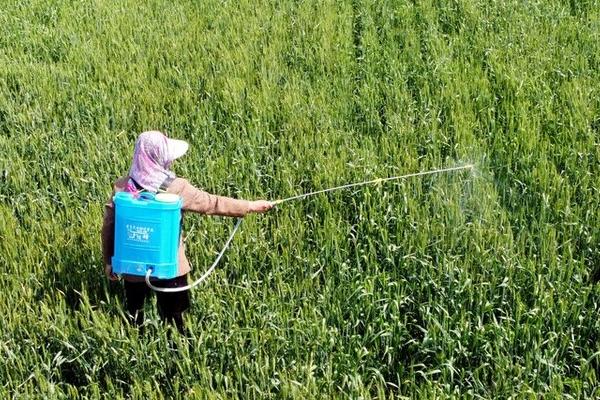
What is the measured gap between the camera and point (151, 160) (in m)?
2.78

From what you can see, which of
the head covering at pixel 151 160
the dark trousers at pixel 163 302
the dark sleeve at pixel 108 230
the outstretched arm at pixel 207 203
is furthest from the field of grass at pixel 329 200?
the head covering at pixel 151 160

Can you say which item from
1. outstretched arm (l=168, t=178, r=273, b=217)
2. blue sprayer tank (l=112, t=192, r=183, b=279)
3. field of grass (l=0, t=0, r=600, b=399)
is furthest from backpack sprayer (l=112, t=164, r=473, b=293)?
field of grass (l=0, t=0, r=600, b=399)

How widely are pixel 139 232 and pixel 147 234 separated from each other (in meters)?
0.03

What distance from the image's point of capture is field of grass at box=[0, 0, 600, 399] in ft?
9.18

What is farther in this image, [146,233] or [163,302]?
[163,302]

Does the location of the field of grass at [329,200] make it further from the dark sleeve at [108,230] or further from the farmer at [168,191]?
the dark sleeve at [108,230]

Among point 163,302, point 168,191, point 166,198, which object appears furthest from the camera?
point 163,302

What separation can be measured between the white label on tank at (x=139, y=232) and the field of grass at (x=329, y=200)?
403 mm

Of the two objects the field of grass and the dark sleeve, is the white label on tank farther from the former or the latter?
the field of grass

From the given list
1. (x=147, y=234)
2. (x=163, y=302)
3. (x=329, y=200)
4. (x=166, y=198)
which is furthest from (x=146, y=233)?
(x=329, y=200)

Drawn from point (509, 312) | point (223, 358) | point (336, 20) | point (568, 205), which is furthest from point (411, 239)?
point (336, 20)

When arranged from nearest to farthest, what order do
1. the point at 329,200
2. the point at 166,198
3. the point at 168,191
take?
the point at 166,198
the point at 168,191
the point at 329,200

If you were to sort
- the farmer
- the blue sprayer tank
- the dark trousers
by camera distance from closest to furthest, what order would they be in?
1. the blue sprayer tank
2. the farmer
3. the dark trousers

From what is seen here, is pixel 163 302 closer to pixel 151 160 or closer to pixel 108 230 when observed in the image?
pixel 108 230
